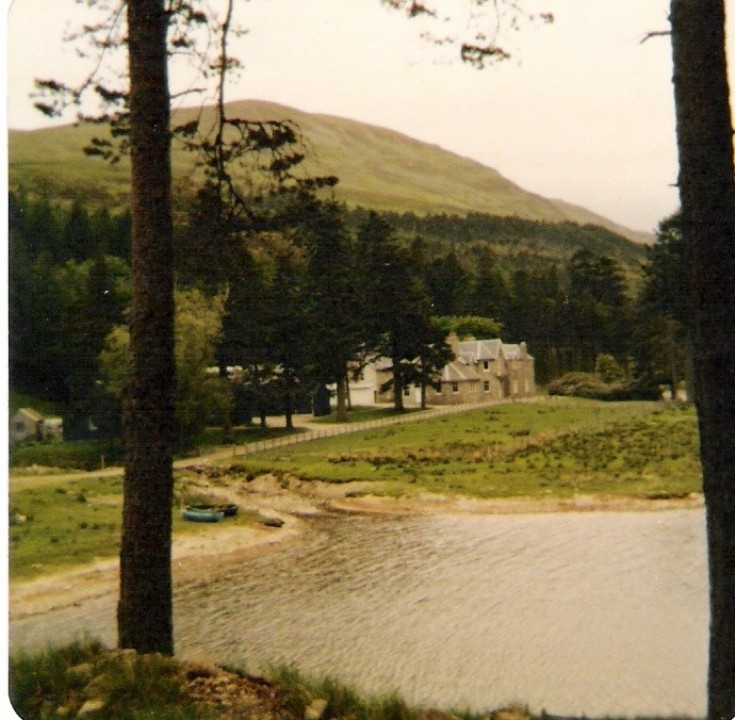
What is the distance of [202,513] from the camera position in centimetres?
563

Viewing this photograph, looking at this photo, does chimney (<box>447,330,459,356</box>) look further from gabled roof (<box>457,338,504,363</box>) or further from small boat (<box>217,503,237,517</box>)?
small boat (<box>217,503,237,517</box>)

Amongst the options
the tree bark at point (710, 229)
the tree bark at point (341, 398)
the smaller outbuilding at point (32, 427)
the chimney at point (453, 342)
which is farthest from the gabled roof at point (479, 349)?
the smaller outbuilding at point (32, 427)

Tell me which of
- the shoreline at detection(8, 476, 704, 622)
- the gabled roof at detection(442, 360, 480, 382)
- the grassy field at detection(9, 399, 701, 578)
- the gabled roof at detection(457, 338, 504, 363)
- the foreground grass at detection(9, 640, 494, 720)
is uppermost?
the gabled roof at detection(457, 338, 504, 363)

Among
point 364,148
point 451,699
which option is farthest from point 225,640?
point 364,148

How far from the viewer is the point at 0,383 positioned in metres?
5.03

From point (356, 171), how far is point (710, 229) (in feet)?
7.85

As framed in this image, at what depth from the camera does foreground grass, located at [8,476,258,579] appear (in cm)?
511

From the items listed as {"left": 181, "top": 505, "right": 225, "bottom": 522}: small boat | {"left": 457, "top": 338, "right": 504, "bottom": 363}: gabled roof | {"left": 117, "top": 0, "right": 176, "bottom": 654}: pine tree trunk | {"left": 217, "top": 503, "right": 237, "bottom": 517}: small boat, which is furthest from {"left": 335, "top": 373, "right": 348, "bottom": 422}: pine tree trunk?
{"left": 117, "top": 0, "right": 176, "bottom": 654}: pine tree trunk

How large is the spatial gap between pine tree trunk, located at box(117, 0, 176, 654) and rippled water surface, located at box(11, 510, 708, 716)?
1.38 ft

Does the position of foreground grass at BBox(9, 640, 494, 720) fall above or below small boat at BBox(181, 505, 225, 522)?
below

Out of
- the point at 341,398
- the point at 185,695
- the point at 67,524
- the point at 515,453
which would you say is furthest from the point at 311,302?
the point at 185,695

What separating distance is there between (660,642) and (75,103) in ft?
16.7

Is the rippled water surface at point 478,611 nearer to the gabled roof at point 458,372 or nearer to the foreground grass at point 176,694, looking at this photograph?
the foreground grass at point 176,694

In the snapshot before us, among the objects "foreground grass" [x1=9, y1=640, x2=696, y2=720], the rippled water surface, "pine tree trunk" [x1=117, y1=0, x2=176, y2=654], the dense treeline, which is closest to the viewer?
"foreground grass" [x1=9, y1=640, x2=696, y2=720]
